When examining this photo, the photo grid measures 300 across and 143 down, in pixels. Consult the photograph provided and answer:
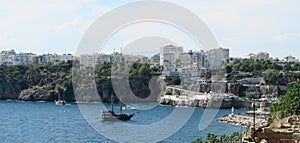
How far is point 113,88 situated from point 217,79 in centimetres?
993

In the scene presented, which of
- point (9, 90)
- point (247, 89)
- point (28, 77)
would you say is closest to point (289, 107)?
point (247, 89)

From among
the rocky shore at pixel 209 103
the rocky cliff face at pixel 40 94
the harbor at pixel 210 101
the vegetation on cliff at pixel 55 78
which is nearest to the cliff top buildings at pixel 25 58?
the vegetation on cliff at pixel 55 78

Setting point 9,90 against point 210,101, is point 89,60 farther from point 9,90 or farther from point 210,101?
point 210,101

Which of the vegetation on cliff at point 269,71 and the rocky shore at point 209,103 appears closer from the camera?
the rocky shore at point 209,103

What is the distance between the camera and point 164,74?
53.3 m

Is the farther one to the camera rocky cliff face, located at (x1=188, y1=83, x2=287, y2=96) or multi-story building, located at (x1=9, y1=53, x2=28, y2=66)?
multi-story building, located at (x1=9, y1=53, x2=28, y2=66)

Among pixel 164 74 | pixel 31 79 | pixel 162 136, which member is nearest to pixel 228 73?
pixel 164 74

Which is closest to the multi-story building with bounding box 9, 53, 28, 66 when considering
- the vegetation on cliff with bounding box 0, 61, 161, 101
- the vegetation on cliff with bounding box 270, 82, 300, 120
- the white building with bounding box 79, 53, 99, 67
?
the vegetation on cliff with bounding box 0, 61, 161, 101

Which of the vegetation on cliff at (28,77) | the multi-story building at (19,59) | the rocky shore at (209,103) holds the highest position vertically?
the multi-story building at (19,59)

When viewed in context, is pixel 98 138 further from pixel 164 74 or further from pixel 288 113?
pixel 164 74

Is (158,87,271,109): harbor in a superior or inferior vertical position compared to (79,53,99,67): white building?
inferior

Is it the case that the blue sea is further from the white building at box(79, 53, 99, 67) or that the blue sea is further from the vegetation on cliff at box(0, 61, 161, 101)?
the white building at box(79, 53, 99, 67)

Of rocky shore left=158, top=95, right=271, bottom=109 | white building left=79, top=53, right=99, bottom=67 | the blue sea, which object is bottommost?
the blue sea

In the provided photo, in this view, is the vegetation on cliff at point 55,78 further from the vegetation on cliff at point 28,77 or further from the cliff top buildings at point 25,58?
the cliff top buildings at point 25,58
